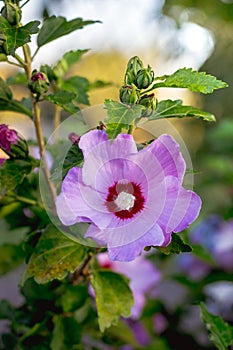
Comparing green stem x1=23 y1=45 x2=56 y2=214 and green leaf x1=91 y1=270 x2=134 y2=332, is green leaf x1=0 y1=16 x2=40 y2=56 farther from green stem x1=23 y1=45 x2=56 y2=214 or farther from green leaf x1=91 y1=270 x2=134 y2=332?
green leaf x1=91 y1=270 x2=134 y2=332

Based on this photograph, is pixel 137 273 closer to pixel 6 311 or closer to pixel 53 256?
pixel 6 311

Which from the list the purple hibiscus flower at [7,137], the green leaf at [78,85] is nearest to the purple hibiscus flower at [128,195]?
the purple hibiscus flower at [7,137]

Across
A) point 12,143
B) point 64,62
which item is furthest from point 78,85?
point 12,143

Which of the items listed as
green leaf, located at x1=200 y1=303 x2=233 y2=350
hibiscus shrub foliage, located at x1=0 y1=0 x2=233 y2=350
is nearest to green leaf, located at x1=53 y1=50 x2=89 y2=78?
hibiscus shrub foliage, located at x1=0 y1=0 x2=233 y2=350

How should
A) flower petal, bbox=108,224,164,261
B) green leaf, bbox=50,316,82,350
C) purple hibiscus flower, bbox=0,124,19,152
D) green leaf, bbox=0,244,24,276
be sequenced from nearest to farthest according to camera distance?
1. flower petal, bbox=108,224,164,261
2. purple hibiscus flower, bbox=0,124,19,152
3. green leaf, bbox=50,316,82,350
4. green leaf, bbox=0,244,24,276

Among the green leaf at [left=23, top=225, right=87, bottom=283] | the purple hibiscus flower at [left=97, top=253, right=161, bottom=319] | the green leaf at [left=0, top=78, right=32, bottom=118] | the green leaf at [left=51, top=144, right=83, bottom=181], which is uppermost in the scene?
the green leaf at [left=0, top=78, right=32, bottom=118]

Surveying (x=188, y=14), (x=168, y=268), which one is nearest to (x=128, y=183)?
(x=168, y=268)

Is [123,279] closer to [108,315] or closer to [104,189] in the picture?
[108,315]

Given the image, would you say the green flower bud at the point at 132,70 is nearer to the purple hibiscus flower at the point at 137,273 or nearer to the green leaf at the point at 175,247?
the green leaf at the point at 175,247
